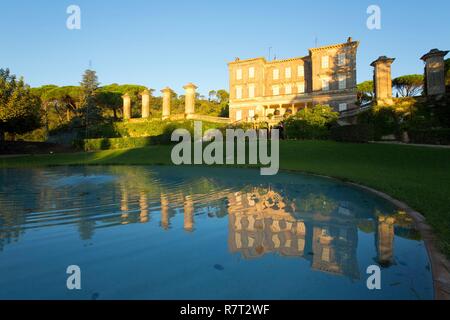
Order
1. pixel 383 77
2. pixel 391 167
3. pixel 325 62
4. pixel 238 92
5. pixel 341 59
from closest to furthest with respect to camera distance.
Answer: pixel 391 167 → pixel 383 77 → pixel 341 59 → pixel 325 62 → pixel 238 92

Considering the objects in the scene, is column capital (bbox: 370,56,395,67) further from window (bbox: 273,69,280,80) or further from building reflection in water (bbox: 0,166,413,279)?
building reflection in water (bbox: 0,166,413,279)

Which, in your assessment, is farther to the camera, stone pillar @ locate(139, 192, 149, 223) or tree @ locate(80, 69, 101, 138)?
tree @ locate(80, 69, 101, 138)

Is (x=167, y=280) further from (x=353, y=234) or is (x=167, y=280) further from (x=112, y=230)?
(x=353, y=234)

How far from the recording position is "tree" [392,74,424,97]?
54031 millimetres

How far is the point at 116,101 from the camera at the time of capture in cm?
5866

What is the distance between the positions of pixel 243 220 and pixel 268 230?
917 millimetres

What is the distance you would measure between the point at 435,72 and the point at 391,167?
22.7 metres

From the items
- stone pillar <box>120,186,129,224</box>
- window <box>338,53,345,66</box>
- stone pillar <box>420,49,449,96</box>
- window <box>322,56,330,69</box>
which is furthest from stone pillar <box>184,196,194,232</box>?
window <box>338,53,345,66</box>

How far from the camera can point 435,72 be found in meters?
29.9

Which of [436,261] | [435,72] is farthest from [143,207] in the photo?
[435,72]

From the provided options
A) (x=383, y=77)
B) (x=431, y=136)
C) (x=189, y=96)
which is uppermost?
(x=189, y=96)

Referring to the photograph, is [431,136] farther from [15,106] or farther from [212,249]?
[15,106]

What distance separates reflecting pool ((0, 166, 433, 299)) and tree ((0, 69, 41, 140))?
33.7 meters
